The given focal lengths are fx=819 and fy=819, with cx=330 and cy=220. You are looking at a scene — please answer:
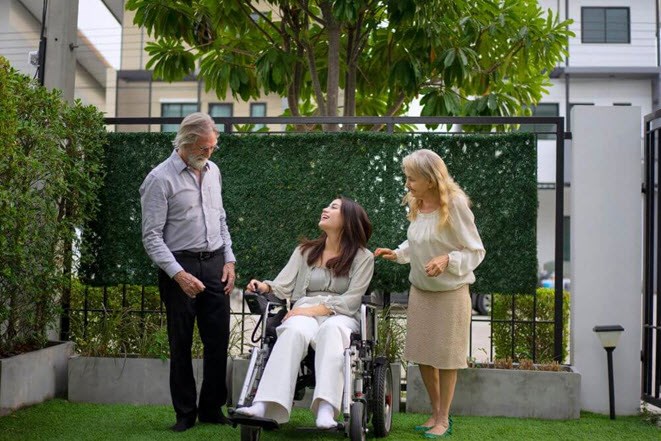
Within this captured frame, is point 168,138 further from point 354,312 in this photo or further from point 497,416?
point 497,416

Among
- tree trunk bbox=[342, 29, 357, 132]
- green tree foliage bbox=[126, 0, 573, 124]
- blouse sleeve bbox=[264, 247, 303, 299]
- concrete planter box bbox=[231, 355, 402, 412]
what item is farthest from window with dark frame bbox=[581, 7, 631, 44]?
blouse sleeve bbox=[264, 247, 303, 299]

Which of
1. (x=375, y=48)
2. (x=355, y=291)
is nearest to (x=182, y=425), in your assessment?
(x=355, y=291)

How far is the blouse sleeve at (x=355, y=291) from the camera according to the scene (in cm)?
439

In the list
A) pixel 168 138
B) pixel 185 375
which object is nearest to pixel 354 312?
pixel 185 375

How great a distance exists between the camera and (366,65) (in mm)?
8141

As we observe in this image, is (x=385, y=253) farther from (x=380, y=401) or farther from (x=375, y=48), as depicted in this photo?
(x=375, y=48)

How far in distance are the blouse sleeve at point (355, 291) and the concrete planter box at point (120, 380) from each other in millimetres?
1275

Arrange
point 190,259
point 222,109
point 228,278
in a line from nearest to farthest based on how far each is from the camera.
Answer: point 190,259, point 228,278, point 222,109

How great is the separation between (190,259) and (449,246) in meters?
1.45

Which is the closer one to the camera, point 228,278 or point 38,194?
point 228,278

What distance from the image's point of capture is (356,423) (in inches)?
148

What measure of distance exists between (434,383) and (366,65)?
14.0 feet

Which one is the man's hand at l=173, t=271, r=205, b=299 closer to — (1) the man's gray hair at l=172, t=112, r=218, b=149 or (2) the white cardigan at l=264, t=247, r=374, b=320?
(2) the white cardigan at l=264, t=247, r=374, b=320

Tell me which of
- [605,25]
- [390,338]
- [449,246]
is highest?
[605,25]
